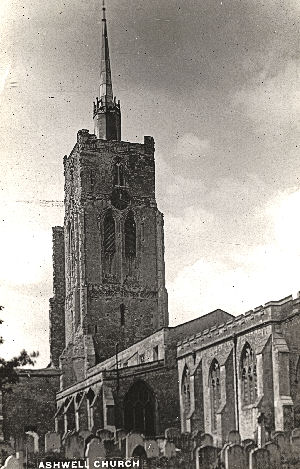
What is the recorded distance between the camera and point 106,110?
220 ft

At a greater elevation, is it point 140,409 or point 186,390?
point 186,390

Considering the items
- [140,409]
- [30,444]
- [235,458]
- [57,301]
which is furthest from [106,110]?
[235,458]

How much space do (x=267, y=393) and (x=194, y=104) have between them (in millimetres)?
11638

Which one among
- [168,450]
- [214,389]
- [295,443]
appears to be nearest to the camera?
[295,443]

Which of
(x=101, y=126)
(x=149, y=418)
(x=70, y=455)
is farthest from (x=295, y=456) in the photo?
(x=101, y=126)

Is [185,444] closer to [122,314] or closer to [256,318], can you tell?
[256,318]

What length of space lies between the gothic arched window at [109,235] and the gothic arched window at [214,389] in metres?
25.2

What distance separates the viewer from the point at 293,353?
3434 centimetres

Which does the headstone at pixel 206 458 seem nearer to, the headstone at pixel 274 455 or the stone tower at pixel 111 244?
the headstone at pixel 274 455

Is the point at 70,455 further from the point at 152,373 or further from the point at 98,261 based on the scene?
the point at 98,261

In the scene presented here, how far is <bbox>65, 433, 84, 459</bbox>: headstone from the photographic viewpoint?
28266 mm

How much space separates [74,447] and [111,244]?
120 feet

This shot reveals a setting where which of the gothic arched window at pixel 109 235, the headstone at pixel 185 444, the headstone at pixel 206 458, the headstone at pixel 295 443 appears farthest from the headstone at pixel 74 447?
the gothic arched window at pixel 109 235

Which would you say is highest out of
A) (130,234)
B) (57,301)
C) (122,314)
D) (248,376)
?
(130,234)
